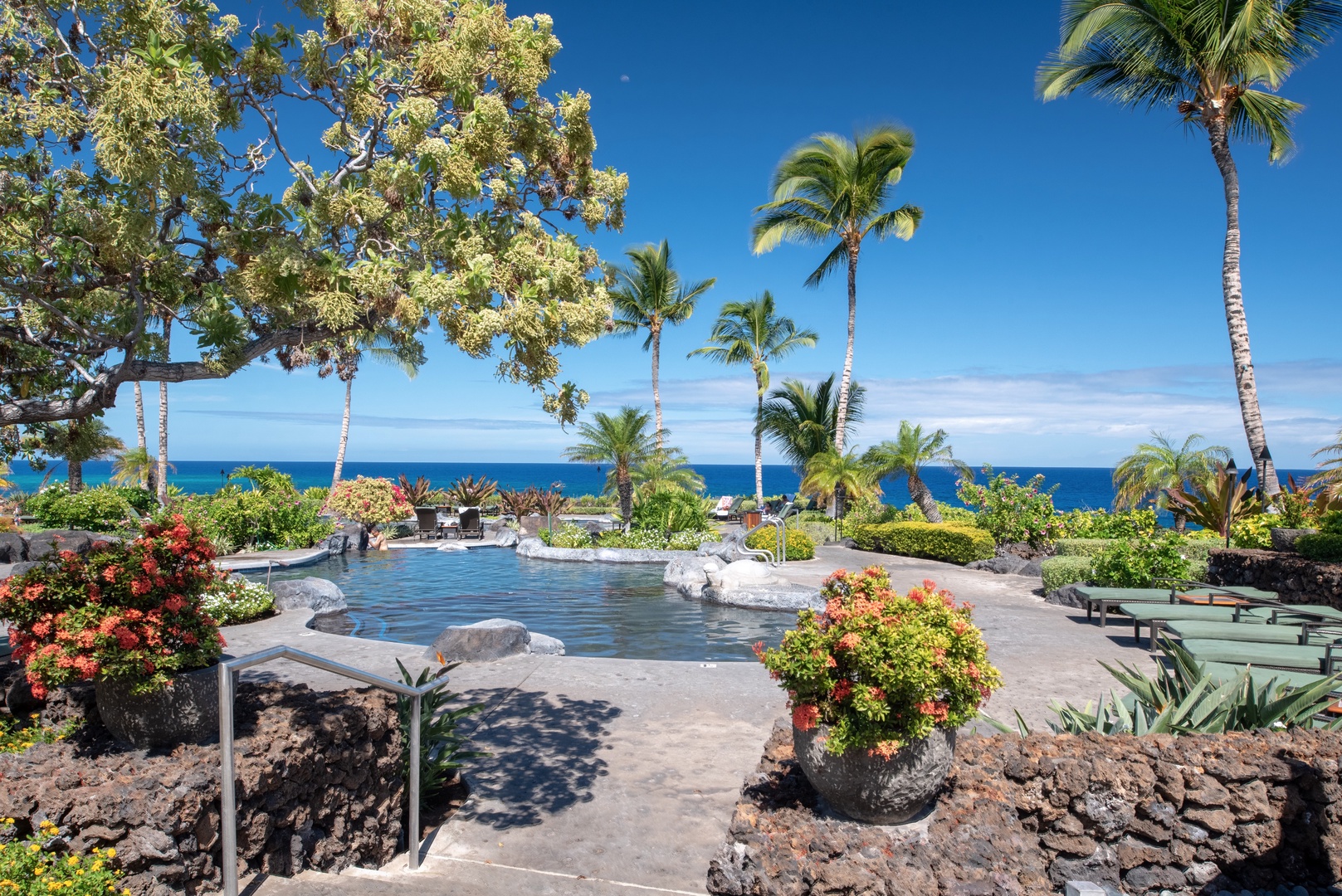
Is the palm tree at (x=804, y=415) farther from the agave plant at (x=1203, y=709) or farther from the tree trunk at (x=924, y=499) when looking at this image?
the agave plant at (x=1203, y=709)

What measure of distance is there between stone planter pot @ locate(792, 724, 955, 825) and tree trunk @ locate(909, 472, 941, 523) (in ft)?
62.8

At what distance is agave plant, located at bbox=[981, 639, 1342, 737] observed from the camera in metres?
4.64

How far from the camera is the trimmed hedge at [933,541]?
694 inches

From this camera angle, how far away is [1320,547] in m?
10.6

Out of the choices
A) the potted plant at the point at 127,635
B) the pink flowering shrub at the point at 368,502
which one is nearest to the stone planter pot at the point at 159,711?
the potted plant at the point at 127,635

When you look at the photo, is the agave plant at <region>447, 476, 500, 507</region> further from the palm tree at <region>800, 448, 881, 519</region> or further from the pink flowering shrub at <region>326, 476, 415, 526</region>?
the palm tree at <region>800, 448, 881, 519</region>

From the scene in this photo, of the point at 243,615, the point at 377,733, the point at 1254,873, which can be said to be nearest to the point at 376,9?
the point at 377,733

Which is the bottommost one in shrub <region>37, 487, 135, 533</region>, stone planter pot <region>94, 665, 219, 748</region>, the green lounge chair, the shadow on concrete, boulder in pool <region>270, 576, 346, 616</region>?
the shadow on concrete

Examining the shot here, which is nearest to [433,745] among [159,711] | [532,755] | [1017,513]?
[532,755]

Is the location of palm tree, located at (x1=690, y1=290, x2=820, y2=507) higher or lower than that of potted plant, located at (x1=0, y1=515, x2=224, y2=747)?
higher

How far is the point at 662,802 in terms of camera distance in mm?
5055

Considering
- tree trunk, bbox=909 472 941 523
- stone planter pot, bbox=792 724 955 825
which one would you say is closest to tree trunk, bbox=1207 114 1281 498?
tree trunk, bbox=909 472 941 523

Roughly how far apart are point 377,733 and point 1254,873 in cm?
469

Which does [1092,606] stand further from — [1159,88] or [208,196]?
[1159,88]
